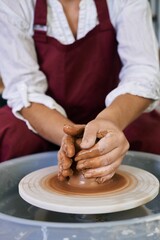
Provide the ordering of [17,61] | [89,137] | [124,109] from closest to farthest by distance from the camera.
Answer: [89,137] → [124,109] → [17,61]

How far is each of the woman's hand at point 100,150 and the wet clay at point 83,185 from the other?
0.7 inches

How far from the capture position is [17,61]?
122cm

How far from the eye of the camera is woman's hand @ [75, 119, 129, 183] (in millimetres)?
846

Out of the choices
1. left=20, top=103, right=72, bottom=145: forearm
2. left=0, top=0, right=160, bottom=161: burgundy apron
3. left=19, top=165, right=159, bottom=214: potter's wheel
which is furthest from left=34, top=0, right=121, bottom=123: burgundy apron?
left=19, top=165, right=159, bottom=214: potter's wheel

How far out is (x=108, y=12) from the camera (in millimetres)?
1290

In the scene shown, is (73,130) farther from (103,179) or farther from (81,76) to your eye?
(81,76)

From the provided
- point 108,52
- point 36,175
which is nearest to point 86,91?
point 108,52

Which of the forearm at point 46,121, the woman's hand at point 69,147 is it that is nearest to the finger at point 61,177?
the woman's hand at point 69,147

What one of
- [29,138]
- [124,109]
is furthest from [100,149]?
[29,138]

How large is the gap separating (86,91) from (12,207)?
0.45 metres

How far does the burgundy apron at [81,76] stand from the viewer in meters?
1.24

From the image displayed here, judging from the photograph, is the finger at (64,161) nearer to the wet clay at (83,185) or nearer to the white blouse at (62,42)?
the wet clay at (83,185)

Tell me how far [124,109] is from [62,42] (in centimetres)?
31

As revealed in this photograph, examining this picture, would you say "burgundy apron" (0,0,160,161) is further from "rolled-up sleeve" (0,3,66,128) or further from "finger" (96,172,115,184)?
"finger" (96,172,115,184)
